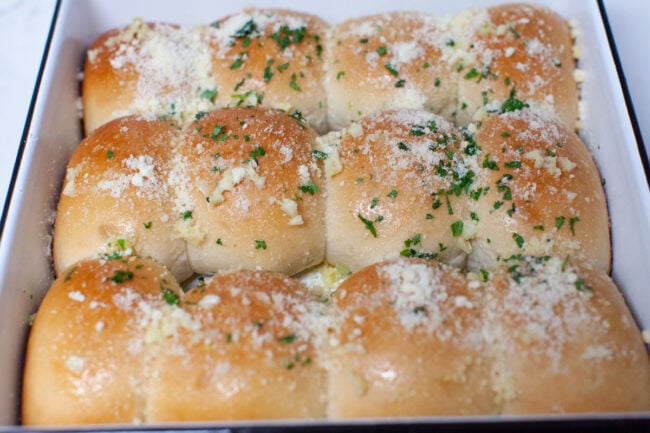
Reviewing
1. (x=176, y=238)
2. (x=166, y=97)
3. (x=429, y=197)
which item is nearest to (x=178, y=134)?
(x=166, y=97)

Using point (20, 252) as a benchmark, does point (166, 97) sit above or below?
above

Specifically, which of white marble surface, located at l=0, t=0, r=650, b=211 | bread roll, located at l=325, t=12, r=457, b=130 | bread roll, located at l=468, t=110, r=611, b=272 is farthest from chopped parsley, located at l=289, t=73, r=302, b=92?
white marble surface, located at l=0, t=0, r=650, b=211

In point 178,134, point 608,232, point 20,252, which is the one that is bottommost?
point 608,232

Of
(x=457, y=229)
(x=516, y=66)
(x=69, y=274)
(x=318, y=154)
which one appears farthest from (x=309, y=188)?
(x=516, y=66)

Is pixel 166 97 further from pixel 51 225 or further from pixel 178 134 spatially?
pixel 51 225

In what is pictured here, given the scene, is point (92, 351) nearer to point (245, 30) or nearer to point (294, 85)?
point (294, 85)

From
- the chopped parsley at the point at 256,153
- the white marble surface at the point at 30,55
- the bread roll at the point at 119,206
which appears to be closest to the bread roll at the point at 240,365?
the bread roll at the point at 119,206

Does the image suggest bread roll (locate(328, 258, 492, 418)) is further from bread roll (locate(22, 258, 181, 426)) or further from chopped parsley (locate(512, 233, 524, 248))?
bread roll (locate(22, 258, 181, 426))
